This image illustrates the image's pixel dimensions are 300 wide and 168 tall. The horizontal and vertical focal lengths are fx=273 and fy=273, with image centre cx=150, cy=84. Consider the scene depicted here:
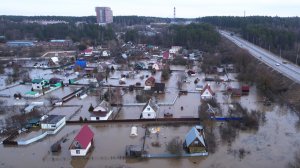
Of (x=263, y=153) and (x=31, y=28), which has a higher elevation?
(x=31, y=28)

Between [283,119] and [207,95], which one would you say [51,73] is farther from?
[283,119]

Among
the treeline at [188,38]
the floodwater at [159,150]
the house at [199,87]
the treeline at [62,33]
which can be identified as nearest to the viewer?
the floodwater at [159,150]

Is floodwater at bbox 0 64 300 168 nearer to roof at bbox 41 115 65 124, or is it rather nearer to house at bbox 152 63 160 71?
roof at bbox 41 115 65 124

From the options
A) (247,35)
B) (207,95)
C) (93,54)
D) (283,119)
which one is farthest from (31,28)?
(283,119)

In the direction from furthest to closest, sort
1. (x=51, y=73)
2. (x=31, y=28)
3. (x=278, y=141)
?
1. (x=31, y=28)
2. (x=51, y=73)
3. (x=278, y=141)

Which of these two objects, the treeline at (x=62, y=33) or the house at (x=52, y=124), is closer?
the house at (x=52, y=124)

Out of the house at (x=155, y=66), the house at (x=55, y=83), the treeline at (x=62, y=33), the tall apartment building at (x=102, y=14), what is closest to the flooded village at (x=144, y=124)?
the house at (x=55, y=83)

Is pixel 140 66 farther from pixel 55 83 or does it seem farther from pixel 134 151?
pixel 134 151

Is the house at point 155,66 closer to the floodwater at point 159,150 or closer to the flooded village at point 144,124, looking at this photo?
the flooded village at point 144,124
